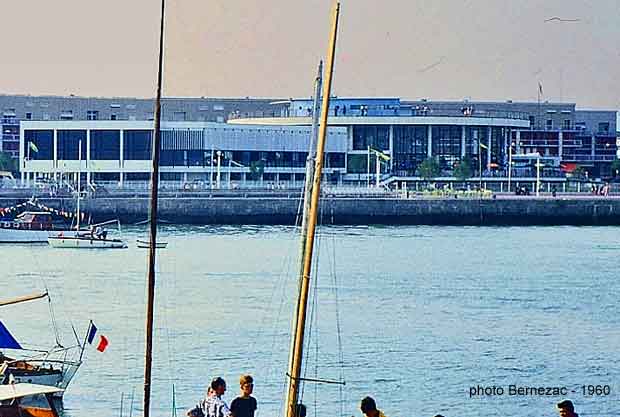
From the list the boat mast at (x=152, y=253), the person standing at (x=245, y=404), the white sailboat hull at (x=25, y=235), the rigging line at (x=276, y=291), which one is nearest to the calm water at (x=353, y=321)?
the rigging line at (x=276, y=291)

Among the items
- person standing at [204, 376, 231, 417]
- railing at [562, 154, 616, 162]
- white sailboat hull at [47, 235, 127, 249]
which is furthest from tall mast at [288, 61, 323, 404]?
railing at [562, 154, 616, 162]

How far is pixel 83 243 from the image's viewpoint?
76.9 metres

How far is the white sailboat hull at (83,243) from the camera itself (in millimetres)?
75625

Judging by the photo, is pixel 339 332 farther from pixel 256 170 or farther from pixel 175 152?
pixel 175 152

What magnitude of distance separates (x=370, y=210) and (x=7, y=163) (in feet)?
126

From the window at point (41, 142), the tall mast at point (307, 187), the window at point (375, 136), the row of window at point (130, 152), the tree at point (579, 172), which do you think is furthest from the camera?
the tree at point (579, 172)

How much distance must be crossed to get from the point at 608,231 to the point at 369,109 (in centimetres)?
3682

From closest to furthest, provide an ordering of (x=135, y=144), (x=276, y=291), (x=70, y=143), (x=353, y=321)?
1. (x=353, y=321)
2. (x=276, y=291)
3. (x=135, y=144)
4. (x=70, y=143)

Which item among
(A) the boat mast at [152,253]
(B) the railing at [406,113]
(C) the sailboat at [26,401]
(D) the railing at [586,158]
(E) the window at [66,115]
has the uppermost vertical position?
(B) the railing at [406,113]

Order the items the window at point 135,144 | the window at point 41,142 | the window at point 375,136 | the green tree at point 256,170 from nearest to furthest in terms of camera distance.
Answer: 1. the window at point 135,144
2. the window at point 41,142
3. the green tree at point 256,170
4. the window at point 375,136

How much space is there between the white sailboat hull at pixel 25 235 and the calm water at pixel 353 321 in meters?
3.34

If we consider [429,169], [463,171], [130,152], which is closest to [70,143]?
[130,152]

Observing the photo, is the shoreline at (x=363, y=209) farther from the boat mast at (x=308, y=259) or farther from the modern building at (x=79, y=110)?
the boat mast at (x=308, y=259)

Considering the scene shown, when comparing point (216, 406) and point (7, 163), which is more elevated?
point (7, 163)
